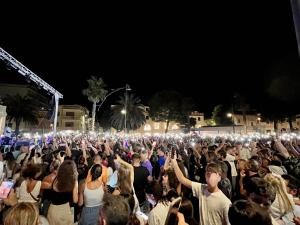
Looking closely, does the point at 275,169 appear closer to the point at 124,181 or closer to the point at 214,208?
the point at 214,208

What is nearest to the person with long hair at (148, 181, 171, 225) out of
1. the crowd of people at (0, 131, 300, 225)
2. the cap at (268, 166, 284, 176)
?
the crowd of people at (0, 131, 300, 225)

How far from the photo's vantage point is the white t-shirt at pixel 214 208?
362 cm

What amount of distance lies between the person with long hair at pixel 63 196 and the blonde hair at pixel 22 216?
6.61 feet

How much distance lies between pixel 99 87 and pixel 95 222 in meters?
40.9

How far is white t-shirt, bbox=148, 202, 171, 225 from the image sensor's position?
11.9 ft

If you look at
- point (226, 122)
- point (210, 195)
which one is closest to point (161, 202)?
point (210, 195)

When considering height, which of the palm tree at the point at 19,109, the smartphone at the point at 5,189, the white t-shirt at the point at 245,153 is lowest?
the smartphone at the point at 5,189

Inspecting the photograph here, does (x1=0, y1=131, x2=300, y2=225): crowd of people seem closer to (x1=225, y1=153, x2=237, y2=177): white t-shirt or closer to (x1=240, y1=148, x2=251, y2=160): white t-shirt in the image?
(x1=225, y1=153, x2=237, y2=177): white t-shirt

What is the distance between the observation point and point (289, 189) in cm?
467

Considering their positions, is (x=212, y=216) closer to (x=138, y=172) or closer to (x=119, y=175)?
(x=119, y=175)

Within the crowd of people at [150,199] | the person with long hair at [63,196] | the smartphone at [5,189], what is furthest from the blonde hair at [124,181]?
the smartphone at [5,189]

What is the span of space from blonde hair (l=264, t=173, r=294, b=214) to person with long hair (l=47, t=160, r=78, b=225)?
3.64 meters

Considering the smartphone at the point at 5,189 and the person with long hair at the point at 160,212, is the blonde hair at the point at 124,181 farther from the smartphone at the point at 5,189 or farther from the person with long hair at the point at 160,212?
the smartphone at the point at 5,189

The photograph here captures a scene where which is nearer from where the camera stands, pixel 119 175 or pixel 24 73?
pixel 119 175
